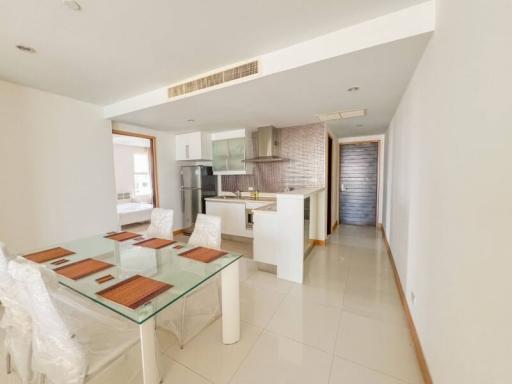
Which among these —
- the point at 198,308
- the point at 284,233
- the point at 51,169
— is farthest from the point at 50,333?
the point at 51,169

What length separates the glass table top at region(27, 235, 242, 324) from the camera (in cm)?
112

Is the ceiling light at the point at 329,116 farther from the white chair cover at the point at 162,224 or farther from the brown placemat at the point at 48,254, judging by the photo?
the brown placemat at the point at 48,254

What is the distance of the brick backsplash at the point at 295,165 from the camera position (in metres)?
3.95

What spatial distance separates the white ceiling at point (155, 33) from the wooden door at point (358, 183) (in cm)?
293

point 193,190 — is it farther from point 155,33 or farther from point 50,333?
point 50,333

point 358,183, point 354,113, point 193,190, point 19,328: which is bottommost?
point 19,328

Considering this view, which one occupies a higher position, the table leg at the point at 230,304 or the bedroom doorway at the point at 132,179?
the bedroom doorway at the point at 132,179

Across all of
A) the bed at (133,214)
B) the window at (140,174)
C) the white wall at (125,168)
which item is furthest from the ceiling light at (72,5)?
the window at (140,174)

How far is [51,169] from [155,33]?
2426 millimetres

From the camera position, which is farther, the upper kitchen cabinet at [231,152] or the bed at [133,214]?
the bed at [133,214]

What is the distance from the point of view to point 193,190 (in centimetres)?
469

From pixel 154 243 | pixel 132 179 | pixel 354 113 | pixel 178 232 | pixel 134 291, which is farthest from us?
pixel 132 179

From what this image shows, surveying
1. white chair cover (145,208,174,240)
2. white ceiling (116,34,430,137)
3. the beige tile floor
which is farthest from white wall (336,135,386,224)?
white chair cover (145,208,174,240)

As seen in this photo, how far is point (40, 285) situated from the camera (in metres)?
0.92
